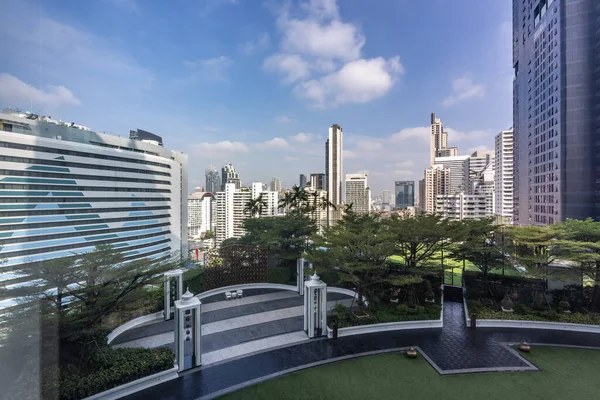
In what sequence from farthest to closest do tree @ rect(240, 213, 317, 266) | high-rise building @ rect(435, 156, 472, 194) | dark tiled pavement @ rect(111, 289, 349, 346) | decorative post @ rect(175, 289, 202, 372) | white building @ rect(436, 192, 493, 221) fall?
high-rise building @ rect(435, 156, 472, 194) < white building @ rect(436, 192, 493, 221) < tree @ rect(240, 213, 317, 266) < dark tiled pavement @ rect(111, 289, 349, 346) < decorative post @ rect(175, 289, 202, 372)

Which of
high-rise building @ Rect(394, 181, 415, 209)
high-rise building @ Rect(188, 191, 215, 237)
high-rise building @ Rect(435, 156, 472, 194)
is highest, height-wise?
high-rise building @ Rect(435, 156, 472, 194)

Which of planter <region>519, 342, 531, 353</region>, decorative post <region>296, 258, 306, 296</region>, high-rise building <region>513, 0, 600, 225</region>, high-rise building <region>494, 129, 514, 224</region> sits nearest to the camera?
planter <region>519, 342, 531, 353</region>

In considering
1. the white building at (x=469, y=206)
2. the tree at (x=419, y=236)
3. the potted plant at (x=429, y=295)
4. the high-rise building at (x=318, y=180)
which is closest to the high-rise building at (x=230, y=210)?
the high-rise building at (x=318, y=180)

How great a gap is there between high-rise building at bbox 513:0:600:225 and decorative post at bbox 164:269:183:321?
2395 centimetres

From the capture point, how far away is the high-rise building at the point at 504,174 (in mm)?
43906

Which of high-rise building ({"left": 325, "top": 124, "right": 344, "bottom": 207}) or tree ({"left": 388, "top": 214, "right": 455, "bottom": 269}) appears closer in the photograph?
tree ({"left": 388, "top": 214, "right": 455, "bottom": 269})

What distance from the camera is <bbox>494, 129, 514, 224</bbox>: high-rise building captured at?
43906 millimetres

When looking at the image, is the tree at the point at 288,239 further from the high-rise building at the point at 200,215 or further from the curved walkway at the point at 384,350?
the high-rise building at the point at 200,215

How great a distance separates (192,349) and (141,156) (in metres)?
25.8

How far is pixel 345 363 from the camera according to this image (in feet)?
18.8

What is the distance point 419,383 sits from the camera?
509cm

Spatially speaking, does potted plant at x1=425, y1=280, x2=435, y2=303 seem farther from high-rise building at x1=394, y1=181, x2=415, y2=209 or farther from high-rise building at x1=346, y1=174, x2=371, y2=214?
high-rise building at x1=394, y1=181, x2=415, y2=209

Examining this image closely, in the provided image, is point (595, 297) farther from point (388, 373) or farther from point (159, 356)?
point (159, 356)

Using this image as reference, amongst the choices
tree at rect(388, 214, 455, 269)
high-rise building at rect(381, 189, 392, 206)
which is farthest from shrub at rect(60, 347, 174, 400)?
high-rise building at rect(381, 189, 392, 206)
